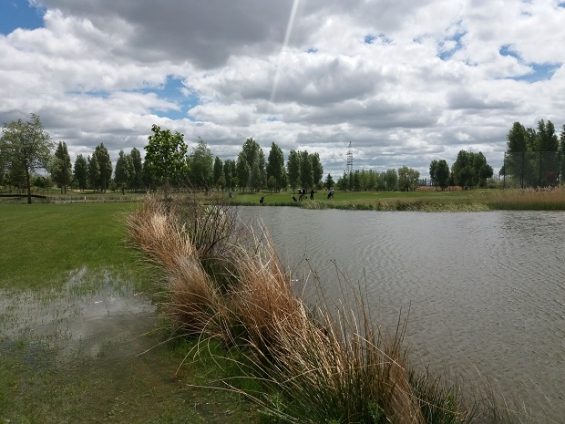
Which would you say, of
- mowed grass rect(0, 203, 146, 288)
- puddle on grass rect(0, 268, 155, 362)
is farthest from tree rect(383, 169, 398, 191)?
puddle on grass rect(0, 268, 155, 362)

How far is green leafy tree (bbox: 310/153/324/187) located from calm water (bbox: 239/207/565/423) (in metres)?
73.4

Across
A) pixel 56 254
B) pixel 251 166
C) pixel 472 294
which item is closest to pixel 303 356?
pixel 472 294

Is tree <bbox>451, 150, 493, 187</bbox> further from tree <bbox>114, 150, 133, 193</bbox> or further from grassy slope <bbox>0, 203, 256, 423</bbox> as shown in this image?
grassy slope <bbox>0, 203, 256, 423</bbox>

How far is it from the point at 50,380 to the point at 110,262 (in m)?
7.09

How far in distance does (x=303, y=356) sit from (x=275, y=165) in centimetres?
8249

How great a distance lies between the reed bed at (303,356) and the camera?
3492mm

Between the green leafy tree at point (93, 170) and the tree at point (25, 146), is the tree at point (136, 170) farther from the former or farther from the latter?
the tree at point (25, 146)

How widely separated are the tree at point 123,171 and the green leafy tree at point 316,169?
3360 centimetres

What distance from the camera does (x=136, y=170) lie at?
86.8 metres

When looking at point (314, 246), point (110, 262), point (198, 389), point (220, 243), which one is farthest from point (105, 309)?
point (314, 246)

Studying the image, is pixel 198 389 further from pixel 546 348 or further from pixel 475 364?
pixel 546 348

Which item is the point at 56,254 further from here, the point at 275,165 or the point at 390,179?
the point at 390,179

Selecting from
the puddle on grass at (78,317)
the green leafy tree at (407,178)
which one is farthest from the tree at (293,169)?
the puddle on grass at (78,317)

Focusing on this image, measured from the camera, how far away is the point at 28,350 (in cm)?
548
